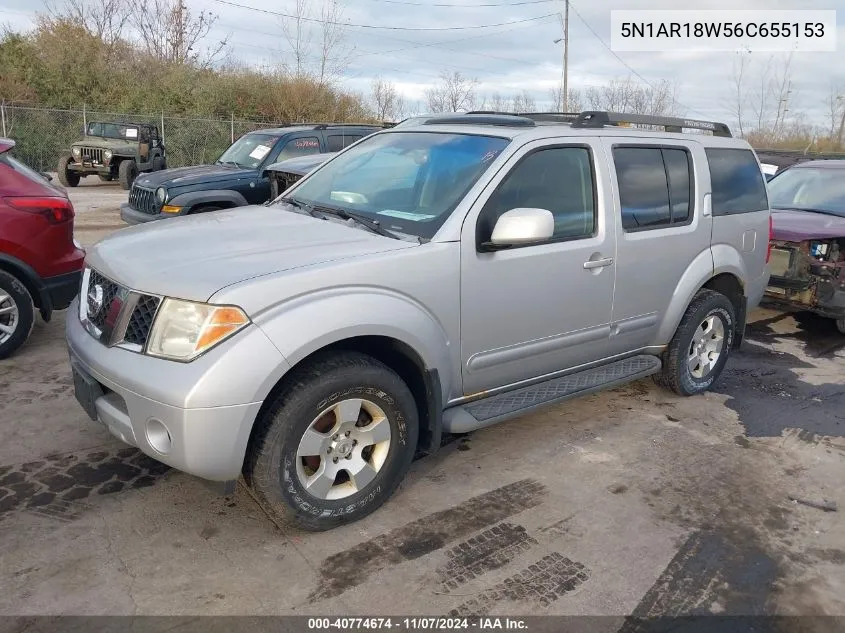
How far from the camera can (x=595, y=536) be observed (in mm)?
3361

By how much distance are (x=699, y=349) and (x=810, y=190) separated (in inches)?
164

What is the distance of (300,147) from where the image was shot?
10.3 metres

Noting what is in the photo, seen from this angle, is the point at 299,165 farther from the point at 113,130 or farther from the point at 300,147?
the point at 113,130

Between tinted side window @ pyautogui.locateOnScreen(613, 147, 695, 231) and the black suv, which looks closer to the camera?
tinted side window @ pyautogui.locateOnScreen(613, 147, 695, 231)

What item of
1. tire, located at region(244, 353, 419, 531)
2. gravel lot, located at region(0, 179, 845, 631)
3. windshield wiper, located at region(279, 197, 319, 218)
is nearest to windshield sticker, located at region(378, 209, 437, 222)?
windshield wiper, located at region(279, 197, 319, 218)

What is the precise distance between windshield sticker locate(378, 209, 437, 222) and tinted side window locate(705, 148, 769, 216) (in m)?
2.42

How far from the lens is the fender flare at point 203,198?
8336 mm

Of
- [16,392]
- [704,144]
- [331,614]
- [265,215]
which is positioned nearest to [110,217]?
[16,392]

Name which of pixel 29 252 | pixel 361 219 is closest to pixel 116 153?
→ pixel 29 252

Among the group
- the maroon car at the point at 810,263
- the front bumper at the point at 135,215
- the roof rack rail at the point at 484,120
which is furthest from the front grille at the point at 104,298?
the maroon car at the point at 810,263

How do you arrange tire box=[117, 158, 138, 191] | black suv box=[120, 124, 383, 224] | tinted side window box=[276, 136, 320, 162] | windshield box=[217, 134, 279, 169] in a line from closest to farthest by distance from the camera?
black suv box=[120, 124, 383, 224], windshield box=[217, 134, 279, 169], tinted side window box=[276, 136, 320, 162], tire box=[117, 158, 138, 191]

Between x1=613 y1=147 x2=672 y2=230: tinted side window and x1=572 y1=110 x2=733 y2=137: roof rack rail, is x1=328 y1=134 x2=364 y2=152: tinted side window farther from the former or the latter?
x1=613 y1=147 x2=672 y2=230: tinted side window

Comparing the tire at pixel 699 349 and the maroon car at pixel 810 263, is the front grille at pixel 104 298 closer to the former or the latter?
the tire at pixel 699 349

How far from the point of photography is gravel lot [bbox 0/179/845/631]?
2857mm
